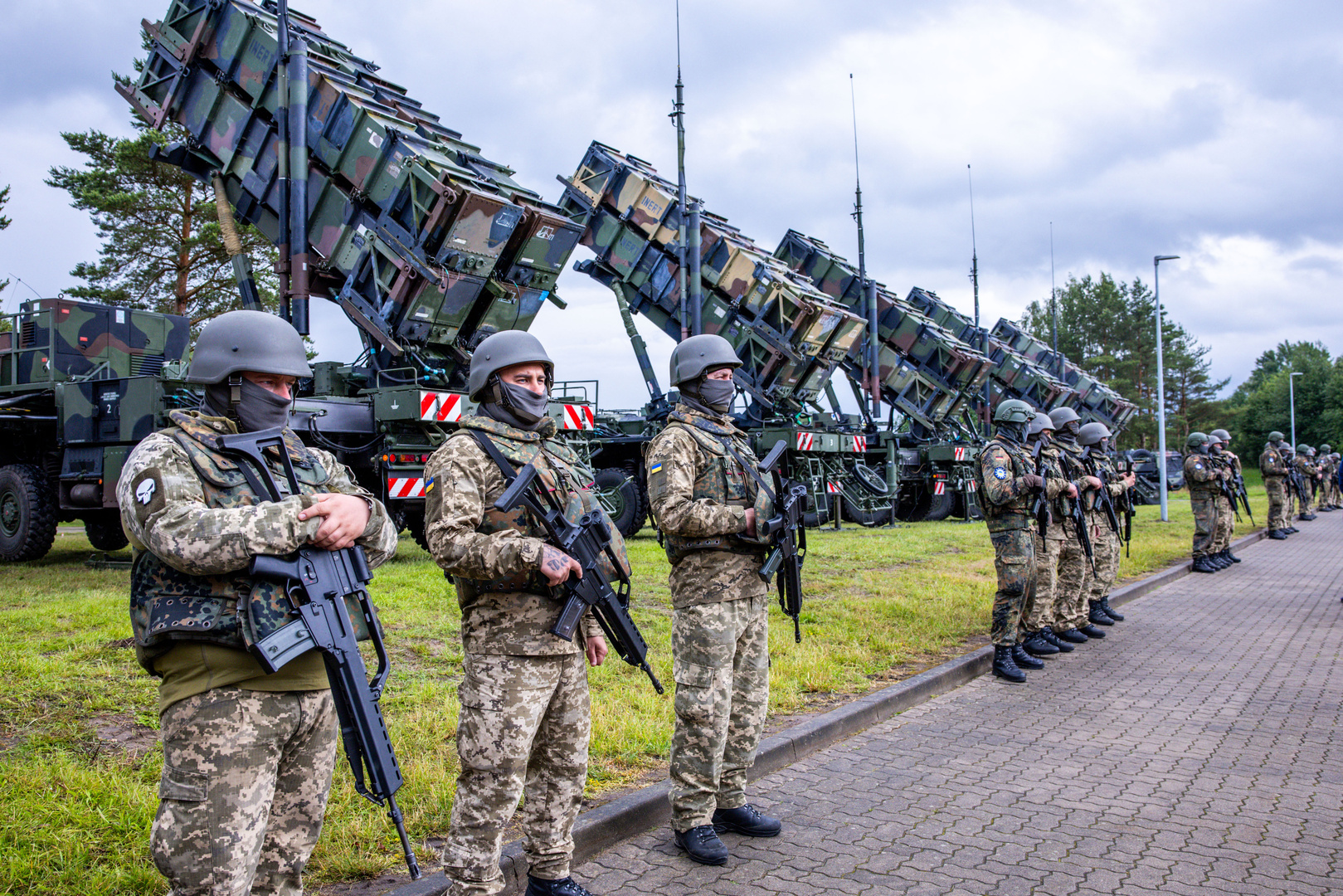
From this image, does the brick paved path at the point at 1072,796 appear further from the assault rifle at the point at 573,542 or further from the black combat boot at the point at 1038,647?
the assault rifle at the point at 573,542

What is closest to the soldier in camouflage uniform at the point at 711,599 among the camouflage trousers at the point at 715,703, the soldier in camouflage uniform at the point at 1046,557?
the camouflage trousers at the point at 715,703

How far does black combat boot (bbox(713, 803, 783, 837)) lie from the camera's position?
365 centimetres

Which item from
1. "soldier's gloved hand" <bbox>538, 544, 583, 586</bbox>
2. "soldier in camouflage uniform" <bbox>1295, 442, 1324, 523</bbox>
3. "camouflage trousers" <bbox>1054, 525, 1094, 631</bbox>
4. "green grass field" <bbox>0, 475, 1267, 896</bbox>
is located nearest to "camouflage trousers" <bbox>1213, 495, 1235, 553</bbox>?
"green grass field" <bbox>0, 475, 1267, 896</bbox>

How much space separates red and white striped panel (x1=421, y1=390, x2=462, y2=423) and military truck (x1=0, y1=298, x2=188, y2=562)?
88.5 inches

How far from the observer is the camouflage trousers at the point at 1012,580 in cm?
638

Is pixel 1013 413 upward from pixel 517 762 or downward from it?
upward

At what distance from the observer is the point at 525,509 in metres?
2.89

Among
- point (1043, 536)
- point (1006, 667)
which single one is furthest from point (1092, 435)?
point (1006, 667)

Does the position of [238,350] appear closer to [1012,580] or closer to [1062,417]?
[1012,580]

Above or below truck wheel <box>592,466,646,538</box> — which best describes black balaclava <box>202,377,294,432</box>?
above

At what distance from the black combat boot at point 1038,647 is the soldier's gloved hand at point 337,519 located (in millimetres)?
5988

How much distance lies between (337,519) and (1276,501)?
1957 centimetres

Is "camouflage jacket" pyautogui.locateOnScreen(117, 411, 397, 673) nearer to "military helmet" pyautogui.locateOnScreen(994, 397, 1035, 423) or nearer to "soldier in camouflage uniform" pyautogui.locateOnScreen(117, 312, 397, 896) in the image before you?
"soldier in camouflage uniform" pyautogui.locateOnScreen(117, 312, 397, 896)

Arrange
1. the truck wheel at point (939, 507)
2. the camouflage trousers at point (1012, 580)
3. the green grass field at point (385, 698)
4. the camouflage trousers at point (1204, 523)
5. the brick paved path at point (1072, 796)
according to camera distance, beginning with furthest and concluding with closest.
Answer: the truck wheel at point (939, 507)
the camouflage trousers at point (1204, 523)
the camouflage trousers at point (1012, 580)
the brick paved path at point (1072, 796)
the green grass field at point (385, 698)
